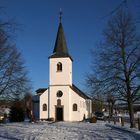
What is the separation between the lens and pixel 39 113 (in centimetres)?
5419

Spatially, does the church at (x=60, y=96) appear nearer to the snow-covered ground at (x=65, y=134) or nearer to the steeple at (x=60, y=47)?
the steeple at (x=60, y=47)

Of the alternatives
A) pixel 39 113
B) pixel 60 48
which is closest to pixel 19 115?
pixel 39 113

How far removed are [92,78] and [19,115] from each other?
840 inches

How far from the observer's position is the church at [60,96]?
5322cm

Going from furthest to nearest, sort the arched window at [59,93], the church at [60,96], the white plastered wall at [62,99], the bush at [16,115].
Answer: the arched window at [59,93] → the church at [60,96] → the white plastered wall at [62,99] → the bush at [16,115]

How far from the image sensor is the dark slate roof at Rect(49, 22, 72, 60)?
5503 cm

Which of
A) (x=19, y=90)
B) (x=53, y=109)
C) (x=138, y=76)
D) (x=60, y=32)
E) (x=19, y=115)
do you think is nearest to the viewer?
(x=138, y=76)

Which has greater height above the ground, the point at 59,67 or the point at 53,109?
the point at 59,67

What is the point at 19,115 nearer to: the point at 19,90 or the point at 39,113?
the point at 39,113

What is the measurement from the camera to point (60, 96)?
53.8 metres

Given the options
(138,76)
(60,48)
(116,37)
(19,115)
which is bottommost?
(19,115)

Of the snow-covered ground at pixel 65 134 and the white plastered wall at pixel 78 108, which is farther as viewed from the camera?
the white plastered wall at pixel 78 108

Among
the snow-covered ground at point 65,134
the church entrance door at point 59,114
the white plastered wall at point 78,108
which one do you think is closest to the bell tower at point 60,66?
the white plastered wall at point 78,108

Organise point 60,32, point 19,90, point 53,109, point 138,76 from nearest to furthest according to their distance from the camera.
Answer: point 138,76 → point 19,90 → point 53,109 → point 60,32
